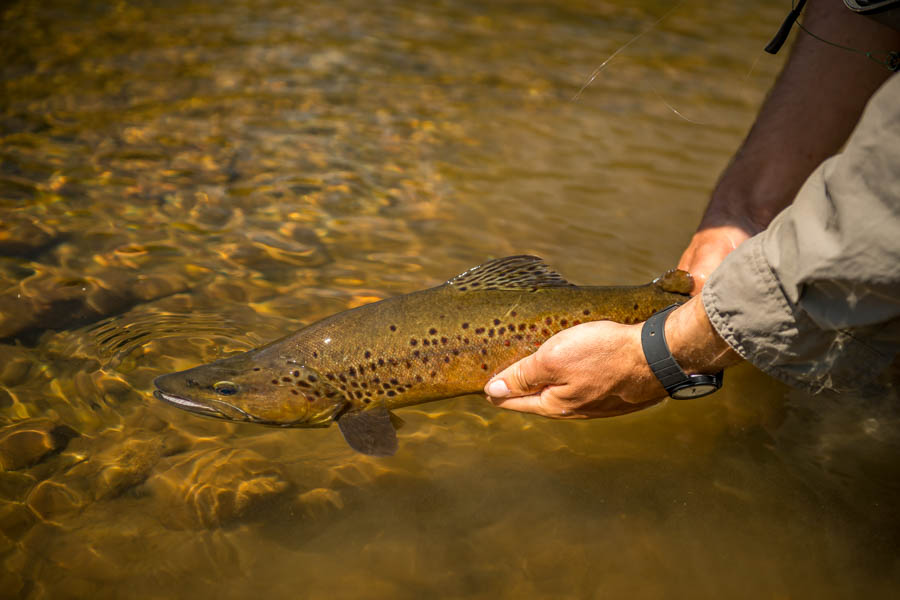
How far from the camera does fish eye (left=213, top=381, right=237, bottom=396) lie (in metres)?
3.18

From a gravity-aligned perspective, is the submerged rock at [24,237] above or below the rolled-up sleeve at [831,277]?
below

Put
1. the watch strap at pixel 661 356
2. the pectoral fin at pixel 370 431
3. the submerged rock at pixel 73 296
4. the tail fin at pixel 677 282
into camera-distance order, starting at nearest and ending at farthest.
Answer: the watch strap at pixel 661 356 → the pectoral fin at pixel 370 431 → the tail fin at pixel 677 282 → the submerged rock at pixel 73 296

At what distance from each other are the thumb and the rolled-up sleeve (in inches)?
30.5

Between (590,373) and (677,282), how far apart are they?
796 millimetres

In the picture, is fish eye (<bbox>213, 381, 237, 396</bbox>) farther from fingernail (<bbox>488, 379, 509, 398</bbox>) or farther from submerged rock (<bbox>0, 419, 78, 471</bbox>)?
fingernail (<bbox>488, 379, 509, 398</bbox>)

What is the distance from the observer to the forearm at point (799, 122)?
11.3ft

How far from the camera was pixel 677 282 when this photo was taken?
10.8ft

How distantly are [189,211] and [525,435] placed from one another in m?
2.94

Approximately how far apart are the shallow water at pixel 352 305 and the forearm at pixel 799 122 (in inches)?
23.9

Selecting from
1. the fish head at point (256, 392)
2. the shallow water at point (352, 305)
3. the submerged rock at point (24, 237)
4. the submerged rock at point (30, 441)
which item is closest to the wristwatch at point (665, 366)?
the shallow water at point (352, 305)

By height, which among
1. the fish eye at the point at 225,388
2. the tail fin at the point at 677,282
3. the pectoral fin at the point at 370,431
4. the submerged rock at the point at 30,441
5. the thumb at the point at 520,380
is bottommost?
the submerged rock at the point at 30,441

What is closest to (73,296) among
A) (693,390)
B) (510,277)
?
(510,277)

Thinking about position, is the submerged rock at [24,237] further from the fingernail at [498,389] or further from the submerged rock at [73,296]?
the fingernail at [498,389]

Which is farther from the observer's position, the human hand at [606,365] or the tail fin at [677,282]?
the tail fin at [677,282]
